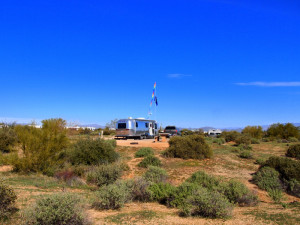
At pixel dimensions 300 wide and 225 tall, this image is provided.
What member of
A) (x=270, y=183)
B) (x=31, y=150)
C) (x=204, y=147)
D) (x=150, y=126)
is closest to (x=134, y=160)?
(x=204, y=147)

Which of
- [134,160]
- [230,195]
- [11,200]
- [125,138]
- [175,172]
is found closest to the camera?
[11,200]

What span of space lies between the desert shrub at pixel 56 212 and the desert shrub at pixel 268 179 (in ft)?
33.3

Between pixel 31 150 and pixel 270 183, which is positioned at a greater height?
pixel 31 150

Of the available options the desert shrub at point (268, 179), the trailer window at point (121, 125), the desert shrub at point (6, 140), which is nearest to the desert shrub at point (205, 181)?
the desert shrub at point (268, 179)

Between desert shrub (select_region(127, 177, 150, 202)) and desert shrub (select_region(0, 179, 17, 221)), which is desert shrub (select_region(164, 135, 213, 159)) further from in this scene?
desert shrub (select_region(0, 179, 17, 221))

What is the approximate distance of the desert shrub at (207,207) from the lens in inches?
279

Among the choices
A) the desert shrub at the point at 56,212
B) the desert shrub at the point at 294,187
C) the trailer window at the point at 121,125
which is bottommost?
the desert shrub at the point at 294,187

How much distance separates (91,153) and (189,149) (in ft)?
24.1

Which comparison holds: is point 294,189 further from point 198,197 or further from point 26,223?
point 26,223

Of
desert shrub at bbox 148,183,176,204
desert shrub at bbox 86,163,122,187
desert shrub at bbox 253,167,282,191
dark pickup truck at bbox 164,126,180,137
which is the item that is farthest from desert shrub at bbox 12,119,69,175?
dark pickup truck at bbox 164,126,180,137

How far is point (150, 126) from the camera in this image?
3466 centimetres

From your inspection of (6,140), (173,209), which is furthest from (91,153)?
(6,140)

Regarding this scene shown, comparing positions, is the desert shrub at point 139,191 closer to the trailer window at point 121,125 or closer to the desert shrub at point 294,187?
the desert shrub at point 294,187

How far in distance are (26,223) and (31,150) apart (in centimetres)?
909
